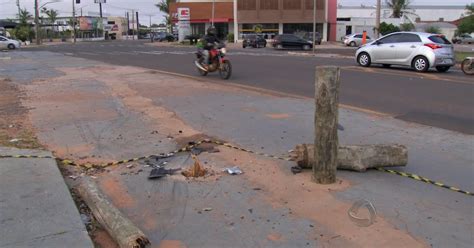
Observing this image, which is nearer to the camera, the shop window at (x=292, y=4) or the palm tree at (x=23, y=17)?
the shop window at (x=292, y=4)

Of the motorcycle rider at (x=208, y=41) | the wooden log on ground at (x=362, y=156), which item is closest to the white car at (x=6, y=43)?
the motorcycle rider at (x=208, y=41)

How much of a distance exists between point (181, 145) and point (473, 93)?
8.60 m

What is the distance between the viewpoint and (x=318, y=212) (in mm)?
4652

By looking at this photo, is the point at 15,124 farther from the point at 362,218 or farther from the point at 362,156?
the point at 362,218

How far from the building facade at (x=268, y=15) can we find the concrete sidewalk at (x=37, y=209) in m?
63.6

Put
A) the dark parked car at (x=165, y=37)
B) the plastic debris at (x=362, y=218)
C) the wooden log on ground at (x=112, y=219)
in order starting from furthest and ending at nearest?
the dark parked car at (x=165, y=37)
the plastic debris at (x=362, y=218)
the wooden log on ground at (x=112, y=219)

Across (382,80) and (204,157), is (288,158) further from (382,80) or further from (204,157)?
(382,80)

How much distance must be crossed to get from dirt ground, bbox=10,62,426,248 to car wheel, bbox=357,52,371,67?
907 cm

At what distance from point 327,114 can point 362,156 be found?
0.91 meters

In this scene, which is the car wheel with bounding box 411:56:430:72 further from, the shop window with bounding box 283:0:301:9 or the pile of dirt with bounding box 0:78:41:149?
the shop window with bounding box 283:0:301:9

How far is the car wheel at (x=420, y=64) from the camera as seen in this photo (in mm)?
18906

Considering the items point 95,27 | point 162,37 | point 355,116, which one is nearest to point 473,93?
point 355,116

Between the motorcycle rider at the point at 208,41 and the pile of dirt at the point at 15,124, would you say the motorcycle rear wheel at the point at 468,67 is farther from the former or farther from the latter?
the pile of dirt at the point at 15,124

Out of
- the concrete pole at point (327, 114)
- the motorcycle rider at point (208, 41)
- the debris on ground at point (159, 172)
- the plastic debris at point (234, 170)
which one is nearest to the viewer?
the concrete pole at point (327, 114)
